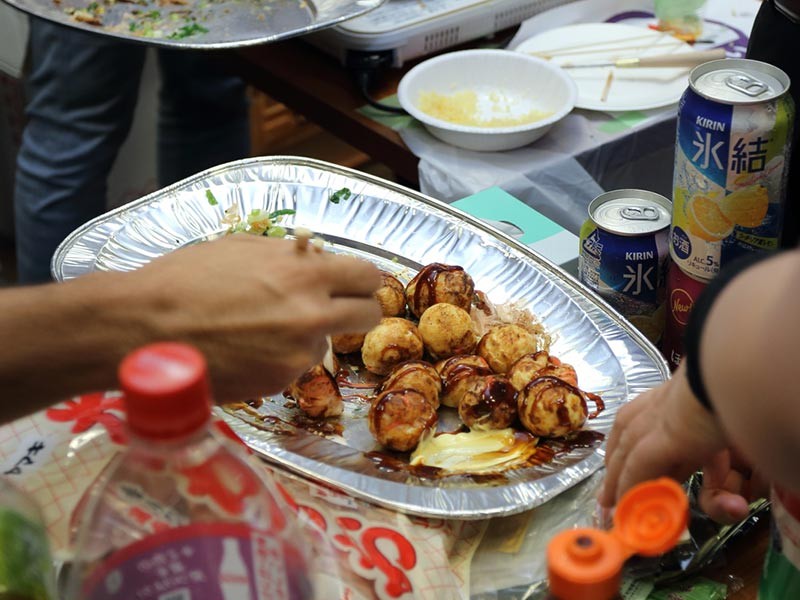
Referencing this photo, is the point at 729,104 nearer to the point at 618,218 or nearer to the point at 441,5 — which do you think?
the point at 618,218

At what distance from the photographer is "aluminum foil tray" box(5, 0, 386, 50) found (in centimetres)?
212

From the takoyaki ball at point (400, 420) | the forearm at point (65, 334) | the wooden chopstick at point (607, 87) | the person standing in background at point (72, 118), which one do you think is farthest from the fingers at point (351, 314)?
the person standing in background at point (72, 118)

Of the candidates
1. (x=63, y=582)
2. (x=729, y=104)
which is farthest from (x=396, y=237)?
(x=63, y=582)

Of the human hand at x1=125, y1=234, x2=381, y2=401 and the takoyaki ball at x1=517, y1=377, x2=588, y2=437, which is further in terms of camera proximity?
the takoyaki ball at x1=517, y1=377, x2=588, y2=437

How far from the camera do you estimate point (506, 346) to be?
4.55 ft

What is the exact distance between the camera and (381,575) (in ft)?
3.21

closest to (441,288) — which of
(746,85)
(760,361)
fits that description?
(746,85)

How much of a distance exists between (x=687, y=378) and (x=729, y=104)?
514mm

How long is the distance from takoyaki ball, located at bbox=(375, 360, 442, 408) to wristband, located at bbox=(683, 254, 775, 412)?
597 mm

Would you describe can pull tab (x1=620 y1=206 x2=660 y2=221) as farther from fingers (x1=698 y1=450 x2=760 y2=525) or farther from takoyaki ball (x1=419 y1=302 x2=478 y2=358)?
fingers (x1=698 y1=450 x2=760 y2=525)

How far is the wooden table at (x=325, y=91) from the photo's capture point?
2.12m

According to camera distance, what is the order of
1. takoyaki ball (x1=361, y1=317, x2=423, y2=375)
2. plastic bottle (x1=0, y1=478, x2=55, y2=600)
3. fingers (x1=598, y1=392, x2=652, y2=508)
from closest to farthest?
plastic bottle (x1=0, y1=478, x2=55, y2=600), fingers (x1=598, y1=392, x2=652, y2=508), takoyaki ball (x1=361, y1=317, x2=423, y2=375)

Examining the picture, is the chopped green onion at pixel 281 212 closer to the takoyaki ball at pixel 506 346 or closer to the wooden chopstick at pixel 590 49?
the takoyaki ball at pixel 506 346

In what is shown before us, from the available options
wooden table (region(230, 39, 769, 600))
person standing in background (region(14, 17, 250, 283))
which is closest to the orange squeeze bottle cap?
wooden table (region(230, 39, 769, 600))
